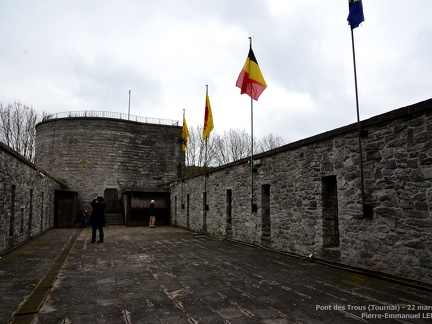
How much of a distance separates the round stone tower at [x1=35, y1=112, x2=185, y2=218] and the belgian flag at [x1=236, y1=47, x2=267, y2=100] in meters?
16.2

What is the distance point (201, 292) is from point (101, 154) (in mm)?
23241

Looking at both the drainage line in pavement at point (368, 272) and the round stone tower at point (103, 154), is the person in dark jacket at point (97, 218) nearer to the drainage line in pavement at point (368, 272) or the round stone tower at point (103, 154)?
the drainage line in pavement at point (368, 272)

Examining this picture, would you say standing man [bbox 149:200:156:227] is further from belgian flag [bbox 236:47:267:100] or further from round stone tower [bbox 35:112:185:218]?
belgian flag [bbox 236:47:267:100]

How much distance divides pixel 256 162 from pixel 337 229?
3425 millimetres

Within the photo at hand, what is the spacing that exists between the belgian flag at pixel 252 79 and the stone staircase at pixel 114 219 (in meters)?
15.0

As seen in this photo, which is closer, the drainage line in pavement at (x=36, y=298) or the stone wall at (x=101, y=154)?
the drainage line in pavement at (x=36, y=298)

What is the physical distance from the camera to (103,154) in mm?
26328

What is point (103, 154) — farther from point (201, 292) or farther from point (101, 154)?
point (201, 292)

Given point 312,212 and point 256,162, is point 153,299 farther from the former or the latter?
point 256,162

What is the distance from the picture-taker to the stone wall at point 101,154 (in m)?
25.8

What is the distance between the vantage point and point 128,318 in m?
3.80

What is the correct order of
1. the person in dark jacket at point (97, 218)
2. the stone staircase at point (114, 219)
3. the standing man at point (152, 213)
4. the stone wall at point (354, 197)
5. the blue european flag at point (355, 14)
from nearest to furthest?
the stone wall at point (354, 197)
the blue european flag at point (355, 14)
the person in dark jacket at point (97, 218)
the standing man at point (152, 213)
the stone staircase at point (114, 219)

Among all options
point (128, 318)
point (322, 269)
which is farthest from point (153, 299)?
point (322, 269)

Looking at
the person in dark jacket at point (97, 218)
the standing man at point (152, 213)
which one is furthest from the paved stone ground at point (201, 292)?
the standing man at point (152, 213)
